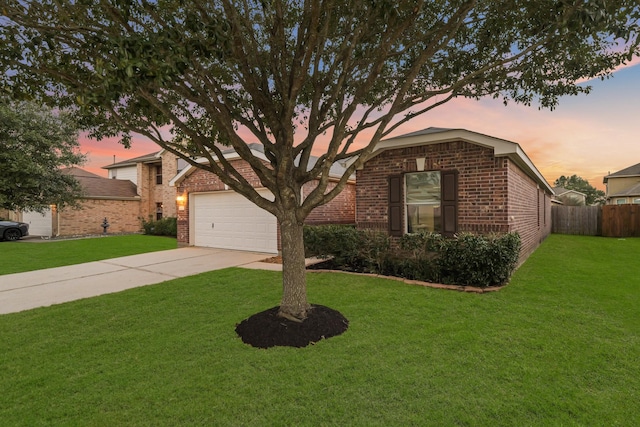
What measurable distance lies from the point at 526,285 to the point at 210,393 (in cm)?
604

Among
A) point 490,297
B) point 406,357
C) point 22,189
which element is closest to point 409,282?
point 490,297

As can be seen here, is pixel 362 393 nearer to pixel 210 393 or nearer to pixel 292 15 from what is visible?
pixel 210 393

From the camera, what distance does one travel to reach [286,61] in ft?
15.6

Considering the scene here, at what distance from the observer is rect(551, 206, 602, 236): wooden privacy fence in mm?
17703

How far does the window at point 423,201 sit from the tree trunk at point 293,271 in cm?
486

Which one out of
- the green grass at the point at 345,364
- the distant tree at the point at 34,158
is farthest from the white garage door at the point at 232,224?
the distant tree at the point at 34,158

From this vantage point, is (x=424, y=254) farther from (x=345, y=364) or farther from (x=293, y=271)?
(x=345, y=364)

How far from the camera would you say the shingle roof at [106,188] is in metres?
21.1

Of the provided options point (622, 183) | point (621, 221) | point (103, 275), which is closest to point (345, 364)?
point (103, 275)

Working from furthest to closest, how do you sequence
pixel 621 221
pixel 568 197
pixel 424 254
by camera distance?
pixel 568 197 → pixel 621 221 → pixel 424 254

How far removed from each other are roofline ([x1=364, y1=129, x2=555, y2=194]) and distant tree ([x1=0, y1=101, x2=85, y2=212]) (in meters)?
16.7

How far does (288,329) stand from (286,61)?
3805 mm

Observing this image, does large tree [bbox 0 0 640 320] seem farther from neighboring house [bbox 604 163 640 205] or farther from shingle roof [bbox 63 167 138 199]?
neighboring house [bbox 604 163 640 205]

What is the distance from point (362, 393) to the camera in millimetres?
2684
